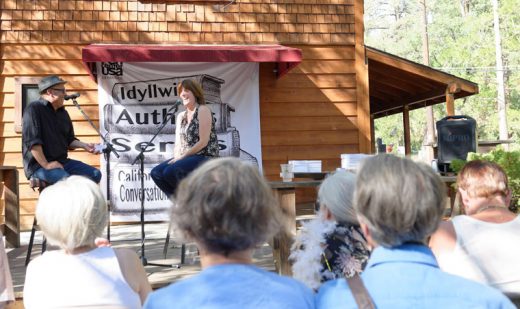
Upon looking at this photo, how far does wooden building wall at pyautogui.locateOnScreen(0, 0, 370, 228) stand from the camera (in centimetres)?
747

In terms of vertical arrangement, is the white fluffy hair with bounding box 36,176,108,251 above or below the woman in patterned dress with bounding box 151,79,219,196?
below

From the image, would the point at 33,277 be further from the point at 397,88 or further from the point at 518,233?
the point at 397,88

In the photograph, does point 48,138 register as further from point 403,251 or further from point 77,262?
point 403,251

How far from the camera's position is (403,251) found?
1.42 meters

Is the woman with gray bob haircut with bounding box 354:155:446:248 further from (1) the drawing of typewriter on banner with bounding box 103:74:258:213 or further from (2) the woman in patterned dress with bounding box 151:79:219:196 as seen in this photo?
(1) the drawing of typewriter on banner with bounding box 103:74:258:213

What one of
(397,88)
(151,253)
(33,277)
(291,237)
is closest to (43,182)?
(151,253)

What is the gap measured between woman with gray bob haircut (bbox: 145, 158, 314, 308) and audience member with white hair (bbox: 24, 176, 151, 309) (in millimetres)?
497

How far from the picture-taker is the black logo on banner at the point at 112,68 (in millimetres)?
7516

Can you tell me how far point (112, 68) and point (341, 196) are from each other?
603 cm

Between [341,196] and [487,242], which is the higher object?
[341,196]

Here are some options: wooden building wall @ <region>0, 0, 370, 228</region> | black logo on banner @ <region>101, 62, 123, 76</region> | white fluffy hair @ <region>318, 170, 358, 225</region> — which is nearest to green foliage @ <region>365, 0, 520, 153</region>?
wooden building wall @ <region>0, 0, 370, 228</region>

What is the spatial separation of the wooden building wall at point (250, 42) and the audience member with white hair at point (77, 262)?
578 cm

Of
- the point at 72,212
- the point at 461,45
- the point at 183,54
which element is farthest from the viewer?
the point at 461,45

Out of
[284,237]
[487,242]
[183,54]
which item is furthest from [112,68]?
[487,242]
